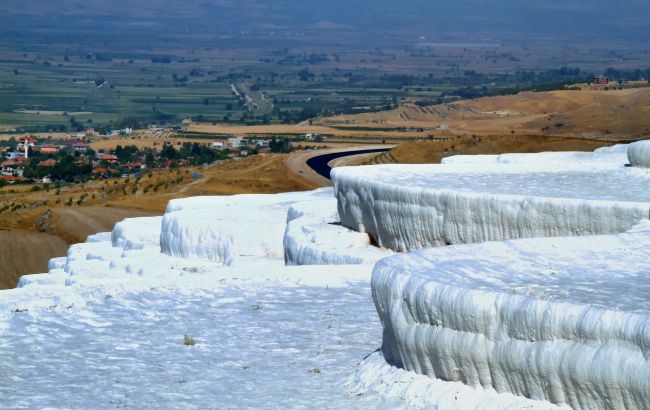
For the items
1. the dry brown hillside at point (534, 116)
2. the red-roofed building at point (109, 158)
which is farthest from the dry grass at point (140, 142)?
the dry brown hillside at point (534, 116)

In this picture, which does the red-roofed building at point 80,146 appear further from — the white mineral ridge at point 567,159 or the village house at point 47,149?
the white mineral ridge at point 567,159

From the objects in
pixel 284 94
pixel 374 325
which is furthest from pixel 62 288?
pixel 284 94

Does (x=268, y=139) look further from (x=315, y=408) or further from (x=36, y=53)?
(x=36, y=53)

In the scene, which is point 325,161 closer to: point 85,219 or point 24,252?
point 85,219

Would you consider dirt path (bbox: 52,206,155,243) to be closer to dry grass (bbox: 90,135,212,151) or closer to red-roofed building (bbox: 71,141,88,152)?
dry grass (bbox: 90,135,212,151)

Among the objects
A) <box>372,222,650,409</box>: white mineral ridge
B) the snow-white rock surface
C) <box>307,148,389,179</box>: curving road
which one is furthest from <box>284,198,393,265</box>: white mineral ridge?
<box>307,148,389,179</box>: curving road

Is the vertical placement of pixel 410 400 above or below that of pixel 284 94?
above
